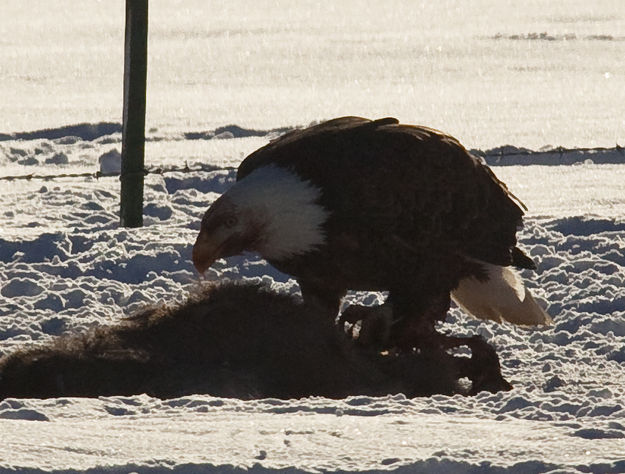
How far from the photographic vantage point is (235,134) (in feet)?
36.4

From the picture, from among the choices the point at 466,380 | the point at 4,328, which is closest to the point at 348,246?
the point at 466,380

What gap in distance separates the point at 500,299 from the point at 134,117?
8.98 ft

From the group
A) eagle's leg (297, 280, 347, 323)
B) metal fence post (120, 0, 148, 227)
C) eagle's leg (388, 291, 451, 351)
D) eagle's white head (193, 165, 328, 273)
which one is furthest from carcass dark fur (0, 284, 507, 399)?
metal fence post (120, 0, 148, 227)

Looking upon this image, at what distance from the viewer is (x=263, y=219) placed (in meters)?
5.32

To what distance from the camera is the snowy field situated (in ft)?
10.4

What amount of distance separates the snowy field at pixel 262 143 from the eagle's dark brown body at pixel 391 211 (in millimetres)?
313

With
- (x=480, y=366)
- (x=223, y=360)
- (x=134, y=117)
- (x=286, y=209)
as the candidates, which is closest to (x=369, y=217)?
(x=286, y=209)

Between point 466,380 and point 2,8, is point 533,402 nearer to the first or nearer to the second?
point 466,380

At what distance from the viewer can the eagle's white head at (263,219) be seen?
5293 millimetres

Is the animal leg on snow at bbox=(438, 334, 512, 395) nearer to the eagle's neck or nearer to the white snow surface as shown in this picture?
the white snow surface

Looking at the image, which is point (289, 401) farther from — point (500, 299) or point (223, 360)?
point (500, 299)

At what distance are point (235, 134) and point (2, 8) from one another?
946 cm

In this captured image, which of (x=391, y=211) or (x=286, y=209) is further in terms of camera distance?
(x=391, y=211)

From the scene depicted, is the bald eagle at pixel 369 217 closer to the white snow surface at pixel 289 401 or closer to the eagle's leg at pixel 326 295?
the eagle's leg at pixel 326 295
